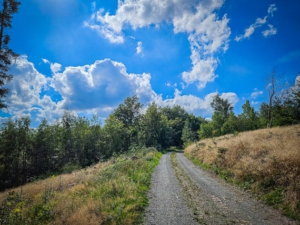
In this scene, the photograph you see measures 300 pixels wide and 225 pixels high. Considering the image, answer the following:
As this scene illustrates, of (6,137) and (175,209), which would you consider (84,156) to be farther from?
(175,209)

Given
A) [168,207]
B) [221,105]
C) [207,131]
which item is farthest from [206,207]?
[221,105]

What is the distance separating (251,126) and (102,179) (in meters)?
44.7

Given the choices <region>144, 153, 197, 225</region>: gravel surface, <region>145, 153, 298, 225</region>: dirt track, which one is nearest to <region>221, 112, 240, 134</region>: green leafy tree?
<region>145, 153, 298, 225</region>: dirt track

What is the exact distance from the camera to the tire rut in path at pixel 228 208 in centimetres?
643

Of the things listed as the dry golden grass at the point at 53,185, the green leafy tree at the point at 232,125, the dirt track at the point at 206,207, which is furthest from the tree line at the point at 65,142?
the dirt track at the point at 206,207

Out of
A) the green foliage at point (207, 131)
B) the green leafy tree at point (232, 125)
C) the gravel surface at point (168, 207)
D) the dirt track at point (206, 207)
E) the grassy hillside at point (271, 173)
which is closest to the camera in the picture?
the dirt track at point (206, 207)

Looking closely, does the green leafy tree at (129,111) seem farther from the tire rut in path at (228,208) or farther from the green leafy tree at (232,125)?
the tire rut in path at (228,208)

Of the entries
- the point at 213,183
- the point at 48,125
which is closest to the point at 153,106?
the point at 48,125

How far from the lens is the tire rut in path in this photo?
6.43 meters

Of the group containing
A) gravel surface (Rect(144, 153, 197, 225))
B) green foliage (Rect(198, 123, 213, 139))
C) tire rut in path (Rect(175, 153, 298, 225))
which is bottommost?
tire rut in path (Rect(175, 153, 298, 225))

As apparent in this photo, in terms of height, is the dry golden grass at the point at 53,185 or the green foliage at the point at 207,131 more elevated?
the green foliage at the point at 207,131

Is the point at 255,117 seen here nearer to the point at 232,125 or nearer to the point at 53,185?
the point at 232,125

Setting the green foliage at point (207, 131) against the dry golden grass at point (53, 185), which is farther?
Answer: the green foliage at point (207, 131)

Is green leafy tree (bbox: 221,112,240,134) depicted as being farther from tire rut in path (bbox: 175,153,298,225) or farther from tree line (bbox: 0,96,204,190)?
tire rut in path (bbox: 175,153,298,225)
